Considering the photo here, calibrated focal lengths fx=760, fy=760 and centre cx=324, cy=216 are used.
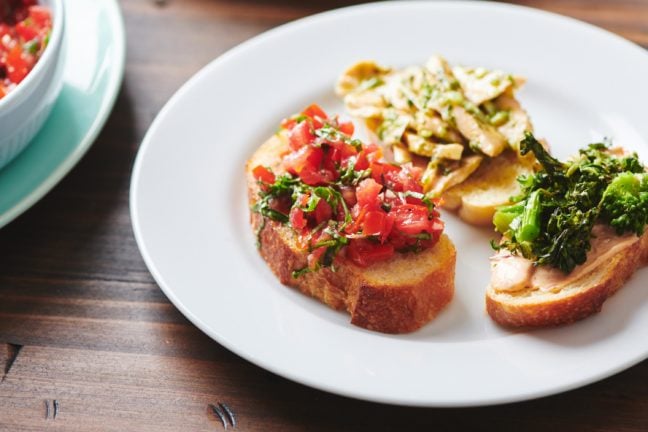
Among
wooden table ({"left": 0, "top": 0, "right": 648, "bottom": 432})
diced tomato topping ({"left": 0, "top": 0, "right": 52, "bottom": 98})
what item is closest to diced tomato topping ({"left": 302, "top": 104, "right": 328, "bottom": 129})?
wooden table ({"left": 0, "top": 0, "right": 648, "bottom": 432})

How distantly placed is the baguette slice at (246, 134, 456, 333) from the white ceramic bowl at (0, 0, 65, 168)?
4.63 ft

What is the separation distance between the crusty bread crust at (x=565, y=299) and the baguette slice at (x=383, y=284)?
0.27m

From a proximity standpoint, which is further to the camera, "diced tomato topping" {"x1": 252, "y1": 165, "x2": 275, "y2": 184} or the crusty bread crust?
"diced tomato topping" {"x1": 252, "y1": 165, "x2": 275, "y2": 184}

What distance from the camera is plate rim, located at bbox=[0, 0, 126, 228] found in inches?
156

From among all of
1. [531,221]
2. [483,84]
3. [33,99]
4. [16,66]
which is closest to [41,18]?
[16,66]

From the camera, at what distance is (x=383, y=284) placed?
3525 mm

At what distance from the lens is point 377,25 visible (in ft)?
17.2

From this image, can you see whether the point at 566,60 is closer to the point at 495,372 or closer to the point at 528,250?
the point at 528,250

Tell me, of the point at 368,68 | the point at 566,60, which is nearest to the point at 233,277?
the point at 368,68

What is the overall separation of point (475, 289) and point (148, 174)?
1857 millimetres

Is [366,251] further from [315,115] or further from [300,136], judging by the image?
[315,115]

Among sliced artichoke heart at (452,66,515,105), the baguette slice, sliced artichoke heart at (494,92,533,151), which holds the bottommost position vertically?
the baguette slice

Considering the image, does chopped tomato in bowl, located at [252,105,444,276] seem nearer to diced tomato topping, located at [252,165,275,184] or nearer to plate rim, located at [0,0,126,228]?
A: diced tomato topping, located at [252,165,275,184]

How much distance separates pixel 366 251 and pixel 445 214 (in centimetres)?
85
